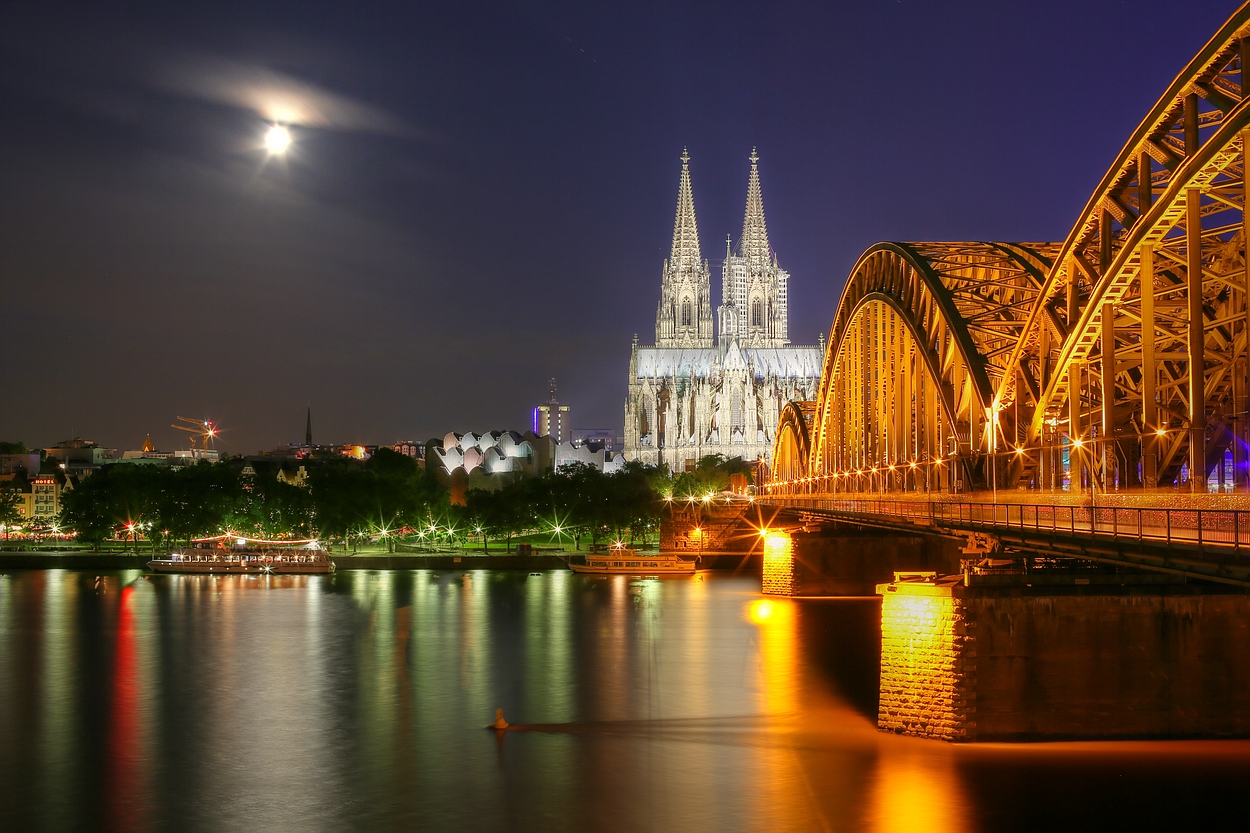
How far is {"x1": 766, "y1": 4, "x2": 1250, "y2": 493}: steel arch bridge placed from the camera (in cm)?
2519

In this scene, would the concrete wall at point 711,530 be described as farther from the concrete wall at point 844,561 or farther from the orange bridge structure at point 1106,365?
the orange bridge structure at point 1106,365

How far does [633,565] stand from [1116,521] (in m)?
64.8

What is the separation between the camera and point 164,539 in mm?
104438

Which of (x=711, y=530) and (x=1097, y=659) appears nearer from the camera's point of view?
(x=1097, y=659)

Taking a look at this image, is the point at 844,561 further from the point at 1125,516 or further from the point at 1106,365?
the point at 1125,516

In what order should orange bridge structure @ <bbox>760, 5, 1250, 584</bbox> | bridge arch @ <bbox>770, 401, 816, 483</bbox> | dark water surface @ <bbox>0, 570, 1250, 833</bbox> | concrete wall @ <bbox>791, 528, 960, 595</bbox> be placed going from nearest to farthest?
orange bridge structure @ <bbox>760, 5, 1250, 584</bbox> < dark water surface @ <bbox>0, 570, 1250, 833</bbox> < concrete wall @ <bbox>791, 528, 960, 595</bbox> < bridge arch @ <bbox>770, 401, 816, 483</bbox>

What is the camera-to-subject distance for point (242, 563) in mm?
90812

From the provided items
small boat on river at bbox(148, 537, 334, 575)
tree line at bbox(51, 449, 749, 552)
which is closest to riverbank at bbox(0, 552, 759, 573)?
small boat on river at bbox(148, 537, 334, 575)

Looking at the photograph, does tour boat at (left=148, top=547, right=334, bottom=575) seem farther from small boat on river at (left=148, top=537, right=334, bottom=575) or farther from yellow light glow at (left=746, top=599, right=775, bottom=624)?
yellow light glow at (left=746, top=599, right=775, bottom=624)

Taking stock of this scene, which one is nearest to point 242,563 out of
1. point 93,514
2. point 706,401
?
point 93,514

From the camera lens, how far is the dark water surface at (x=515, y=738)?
2553 cm

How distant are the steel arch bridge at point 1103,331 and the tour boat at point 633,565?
29.4 m

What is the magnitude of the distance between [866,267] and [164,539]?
6720cm

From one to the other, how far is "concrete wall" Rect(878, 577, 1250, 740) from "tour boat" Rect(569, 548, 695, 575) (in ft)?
195
